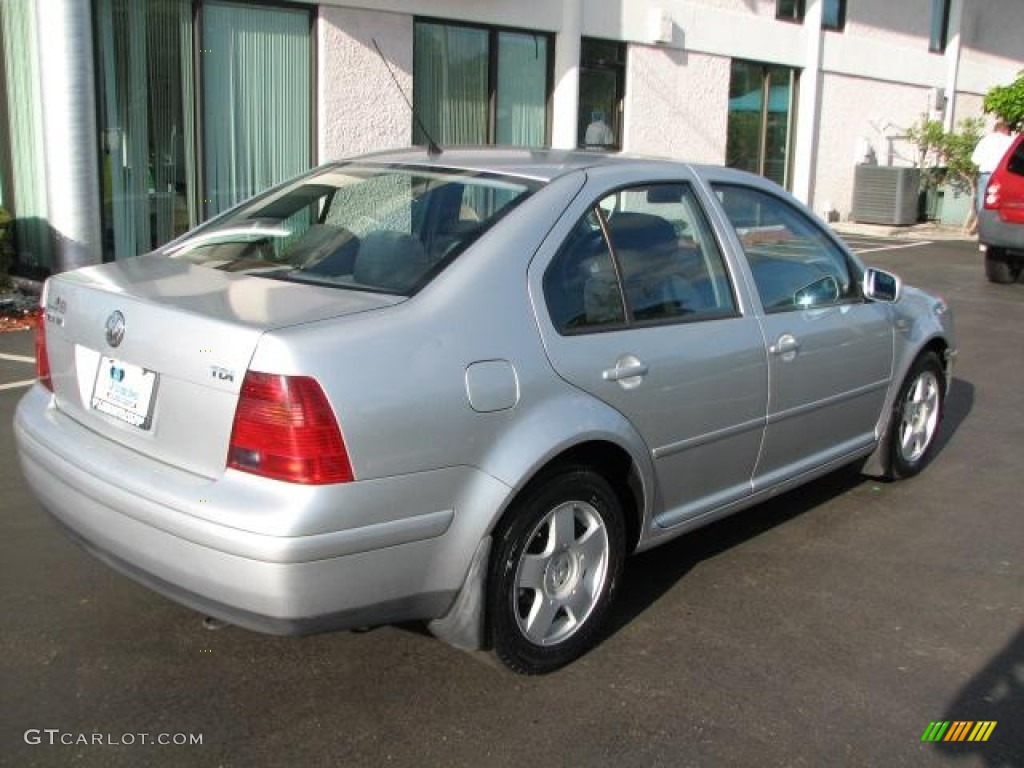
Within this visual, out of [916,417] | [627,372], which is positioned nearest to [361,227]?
[627,372]

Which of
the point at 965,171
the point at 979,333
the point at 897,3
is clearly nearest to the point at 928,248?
the point at 965,171

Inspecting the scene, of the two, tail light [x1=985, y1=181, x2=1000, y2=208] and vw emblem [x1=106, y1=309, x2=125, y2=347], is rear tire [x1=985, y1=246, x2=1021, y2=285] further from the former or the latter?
vw emblem [x1=106, y1=309, x2=125, y2=347]

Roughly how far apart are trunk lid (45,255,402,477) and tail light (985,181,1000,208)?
10932mm

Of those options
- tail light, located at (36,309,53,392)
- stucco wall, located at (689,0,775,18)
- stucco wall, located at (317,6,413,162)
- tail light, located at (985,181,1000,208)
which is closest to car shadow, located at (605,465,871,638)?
tail light, located at (36,309,53,392)

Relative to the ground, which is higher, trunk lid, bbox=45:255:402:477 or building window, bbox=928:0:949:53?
building window, bbox=928:0:949:53

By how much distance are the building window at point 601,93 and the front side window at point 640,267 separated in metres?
9.49

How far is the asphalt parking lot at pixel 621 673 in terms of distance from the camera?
9.82 ft

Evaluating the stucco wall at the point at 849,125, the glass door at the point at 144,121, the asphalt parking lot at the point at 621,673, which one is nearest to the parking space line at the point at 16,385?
the asphalt parking lot at the point at 621,673

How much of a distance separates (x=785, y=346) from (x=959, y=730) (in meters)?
1.52

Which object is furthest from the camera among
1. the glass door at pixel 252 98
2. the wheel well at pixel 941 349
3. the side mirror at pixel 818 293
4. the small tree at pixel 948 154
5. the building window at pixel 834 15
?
the small tree at pixel 948 154

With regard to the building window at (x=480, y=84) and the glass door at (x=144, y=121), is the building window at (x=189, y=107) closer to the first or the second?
the glass door at (x=144, y=121)

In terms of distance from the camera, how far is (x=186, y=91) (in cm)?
982

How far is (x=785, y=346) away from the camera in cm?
412

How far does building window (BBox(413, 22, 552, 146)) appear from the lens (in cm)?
Result: 1166
